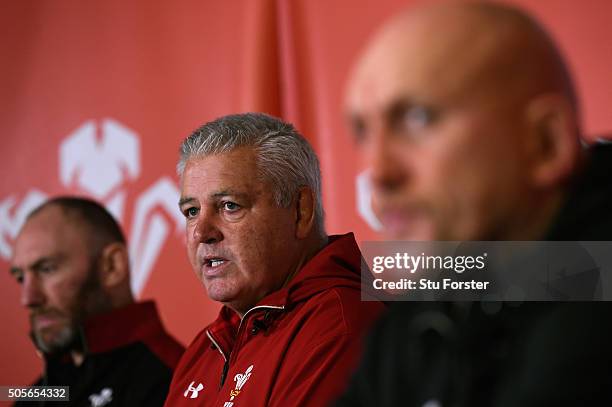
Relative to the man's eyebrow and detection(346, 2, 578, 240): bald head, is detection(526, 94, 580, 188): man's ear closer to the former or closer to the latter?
detection(346, 2, 578, 240): bald head

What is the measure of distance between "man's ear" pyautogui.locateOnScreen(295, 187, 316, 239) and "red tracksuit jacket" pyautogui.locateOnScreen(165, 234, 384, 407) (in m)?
0.06

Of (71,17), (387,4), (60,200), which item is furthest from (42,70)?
(387,4)

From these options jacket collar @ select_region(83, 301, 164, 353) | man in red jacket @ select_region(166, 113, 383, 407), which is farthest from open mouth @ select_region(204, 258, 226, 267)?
jacket collar @ select_region(83, 301, 164, 353)

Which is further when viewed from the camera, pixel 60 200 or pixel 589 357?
pixel 60 200

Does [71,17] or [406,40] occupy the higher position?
[71,17]

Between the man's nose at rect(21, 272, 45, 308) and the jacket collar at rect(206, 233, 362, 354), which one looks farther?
the man's nose at rect(21, 272, 45, 308)

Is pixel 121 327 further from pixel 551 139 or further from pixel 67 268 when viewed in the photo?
pixel 551 139

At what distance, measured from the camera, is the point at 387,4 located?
2498mm

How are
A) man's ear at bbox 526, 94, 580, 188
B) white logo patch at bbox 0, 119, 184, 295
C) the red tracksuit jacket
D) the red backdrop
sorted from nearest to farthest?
1. man's ear at bbox 526, 94, 580, 188
2. the red tracksuit jacket
3. the red backdrop
4. white logo patch at bbox 0, 119, 184, 295

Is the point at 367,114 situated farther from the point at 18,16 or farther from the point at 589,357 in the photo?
the point at 18,16

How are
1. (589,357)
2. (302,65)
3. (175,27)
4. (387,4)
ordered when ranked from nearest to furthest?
(589,357)
(387,4)
(302,65)
(175,27)

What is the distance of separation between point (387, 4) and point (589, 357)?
1.96 m

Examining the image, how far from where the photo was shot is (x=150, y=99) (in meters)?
2.93

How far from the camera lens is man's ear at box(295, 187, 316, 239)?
1723mm
